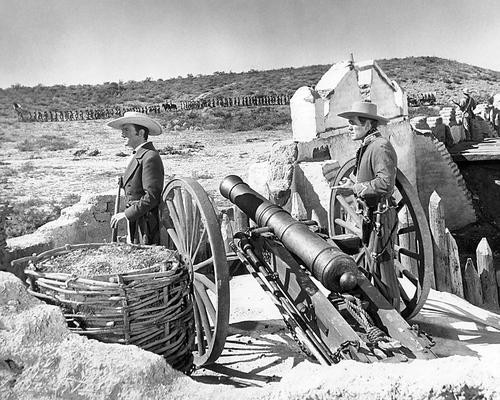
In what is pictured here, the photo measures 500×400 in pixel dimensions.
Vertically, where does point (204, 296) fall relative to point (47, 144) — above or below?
below

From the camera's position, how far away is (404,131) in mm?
10688

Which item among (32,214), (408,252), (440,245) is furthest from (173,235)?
(32,214)

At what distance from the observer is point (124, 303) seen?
2.95 m

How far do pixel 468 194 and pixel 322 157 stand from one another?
696 centimetres

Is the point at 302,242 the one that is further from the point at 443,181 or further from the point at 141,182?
the point at 443,181

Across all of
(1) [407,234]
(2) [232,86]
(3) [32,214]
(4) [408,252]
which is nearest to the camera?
(4) [408,252]

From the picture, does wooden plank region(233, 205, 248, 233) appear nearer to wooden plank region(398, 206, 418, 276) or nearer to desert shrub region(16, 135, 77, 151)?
wooden plank region(398, 206, 418, 276)

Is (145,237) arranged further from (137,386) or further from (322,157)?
(322,157)

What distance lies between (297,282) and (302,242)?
27cm

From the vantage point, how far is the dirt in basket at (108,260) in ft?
10.2

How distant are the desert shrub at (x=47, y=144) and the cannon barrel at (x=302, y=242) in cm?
1971

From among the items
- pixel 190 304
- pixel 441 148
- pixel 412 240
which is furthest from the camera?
pixel 441 148

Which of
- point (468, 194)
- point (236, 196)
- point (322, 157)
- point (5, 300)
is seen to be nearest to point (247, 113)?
point (468, 194)

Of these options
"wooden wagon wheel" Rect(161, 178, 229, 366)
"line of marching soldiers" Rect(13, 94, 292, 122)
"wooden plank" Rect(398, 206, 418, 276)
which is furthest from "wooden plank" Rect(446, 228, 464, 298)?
"line of marching soldiers" Rect(13, 94, 292, 122)
